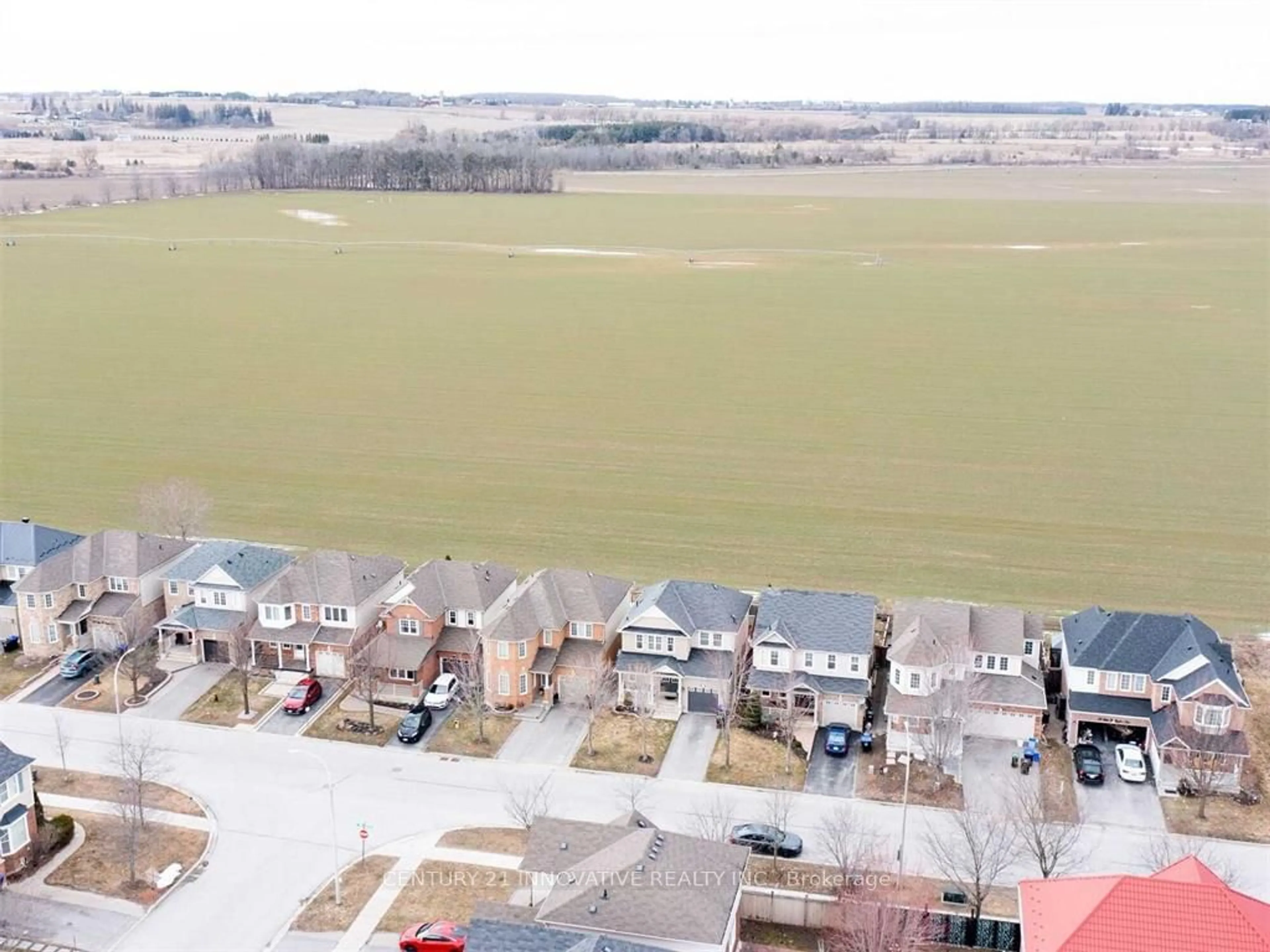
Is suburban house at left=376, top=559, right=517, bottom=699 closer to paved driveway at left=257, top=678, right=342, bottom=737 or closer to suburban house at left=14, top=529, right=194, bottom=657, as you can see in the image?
paved driveway at left=257, top=678, right=342, bottom=737

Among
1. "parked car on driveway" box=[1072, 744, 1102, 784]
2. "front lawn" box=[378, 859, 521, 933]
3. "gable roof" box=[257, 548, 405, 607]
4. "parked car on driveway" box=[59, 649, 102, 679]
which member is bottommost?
"front lawn" box=[378, 859, 521, 933]

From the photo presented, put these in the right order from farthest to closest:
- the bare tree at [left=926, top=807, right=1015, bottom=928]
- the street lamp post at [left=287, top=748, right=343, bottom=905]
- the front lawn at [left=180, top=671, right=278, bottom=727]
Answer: the front lawn at [left=180, top=671, right=278, bottom=727] < the street lamp post at [left=287, top=748, right=343, bottom=905] < the bare tree at [left=926, top=807, right=1015, bottom=928]

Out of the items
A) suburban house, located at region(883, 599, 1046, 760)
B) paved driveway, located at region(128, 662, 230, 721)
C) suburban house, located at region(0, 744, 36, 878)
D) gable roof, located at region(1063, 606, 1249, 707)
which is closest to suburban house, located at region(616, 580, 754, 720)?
suburban house, located at region(883, 599, 1046, 760)

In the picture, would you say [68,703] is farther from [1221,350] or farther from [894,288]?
[894,288]

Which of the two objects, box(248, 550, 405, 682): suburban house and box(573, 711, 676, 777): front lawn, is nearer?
box(573, 711, 676, 777): front lawn

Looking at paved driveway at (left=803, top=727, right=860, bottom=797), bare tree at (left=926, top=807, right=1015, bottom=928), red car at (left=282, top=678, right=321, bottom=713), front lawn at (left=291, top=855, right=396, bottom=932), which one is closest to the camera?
front lawn at (left=291, top=855, right=396, bottom=932)

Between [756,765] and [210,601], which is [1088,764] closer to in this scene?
[756,765]

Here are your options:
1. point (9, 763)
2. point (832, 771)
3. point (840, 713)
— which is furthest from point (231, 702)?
point (840, 713)

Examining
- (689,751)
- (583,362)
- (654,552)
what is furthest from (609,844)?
(583,362)
